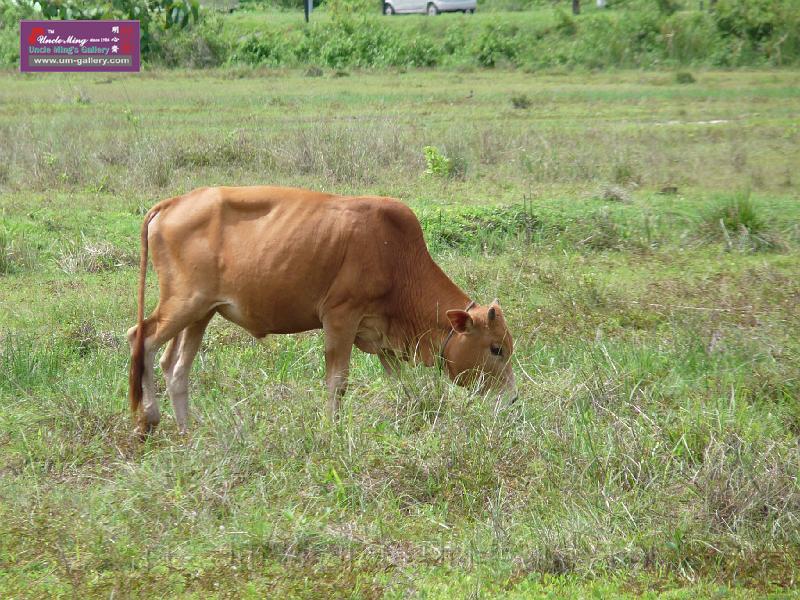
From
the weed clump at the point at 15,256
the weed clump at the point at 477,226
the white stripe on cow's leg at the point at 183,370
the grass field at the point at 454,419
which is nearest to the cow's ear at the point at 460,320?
the grass field at the point at 454,419

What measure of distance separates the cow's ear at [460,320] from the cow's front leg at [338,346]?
526 mm

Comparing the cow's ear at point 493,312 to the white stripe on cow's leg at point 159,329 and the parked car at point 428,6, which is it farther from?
the parked car at point 428,6

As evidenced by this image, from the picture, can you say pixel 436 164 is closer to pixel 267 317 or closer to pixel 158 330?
pixel 267 317

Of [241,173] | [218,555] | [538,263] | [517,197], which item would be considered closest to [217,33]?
[241,173]

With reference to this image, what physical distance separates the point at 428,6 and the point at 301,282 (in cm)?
3235

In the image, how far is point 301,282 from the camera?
6.02 m

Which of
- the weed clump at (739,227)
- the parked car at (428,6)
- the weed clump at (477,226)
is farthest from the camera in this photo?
the parked car at (428,6)

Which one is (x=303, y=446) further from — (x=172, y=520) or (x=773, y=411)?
(x=773, y=411)

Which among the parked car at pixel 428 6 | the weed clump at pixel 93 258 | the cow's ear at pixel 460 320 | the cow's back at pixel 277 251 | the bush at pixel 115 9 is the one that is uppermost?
the parked car at pixel 428 6

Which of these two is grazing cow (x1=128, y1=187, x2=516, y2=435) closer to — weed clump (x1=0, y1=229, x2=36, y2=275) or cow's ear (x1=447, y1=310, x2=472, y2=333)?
cow's ear (x1=447, y1=310, x2=472, y2=333)

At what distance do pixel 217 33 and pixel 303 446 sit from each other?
27.1m

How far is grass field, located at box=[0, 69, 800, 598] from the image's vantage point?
4371mm

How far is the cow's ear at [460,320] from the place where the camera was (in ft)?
19.5

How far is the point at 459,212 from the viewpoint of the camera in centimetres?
Answer: 1030
